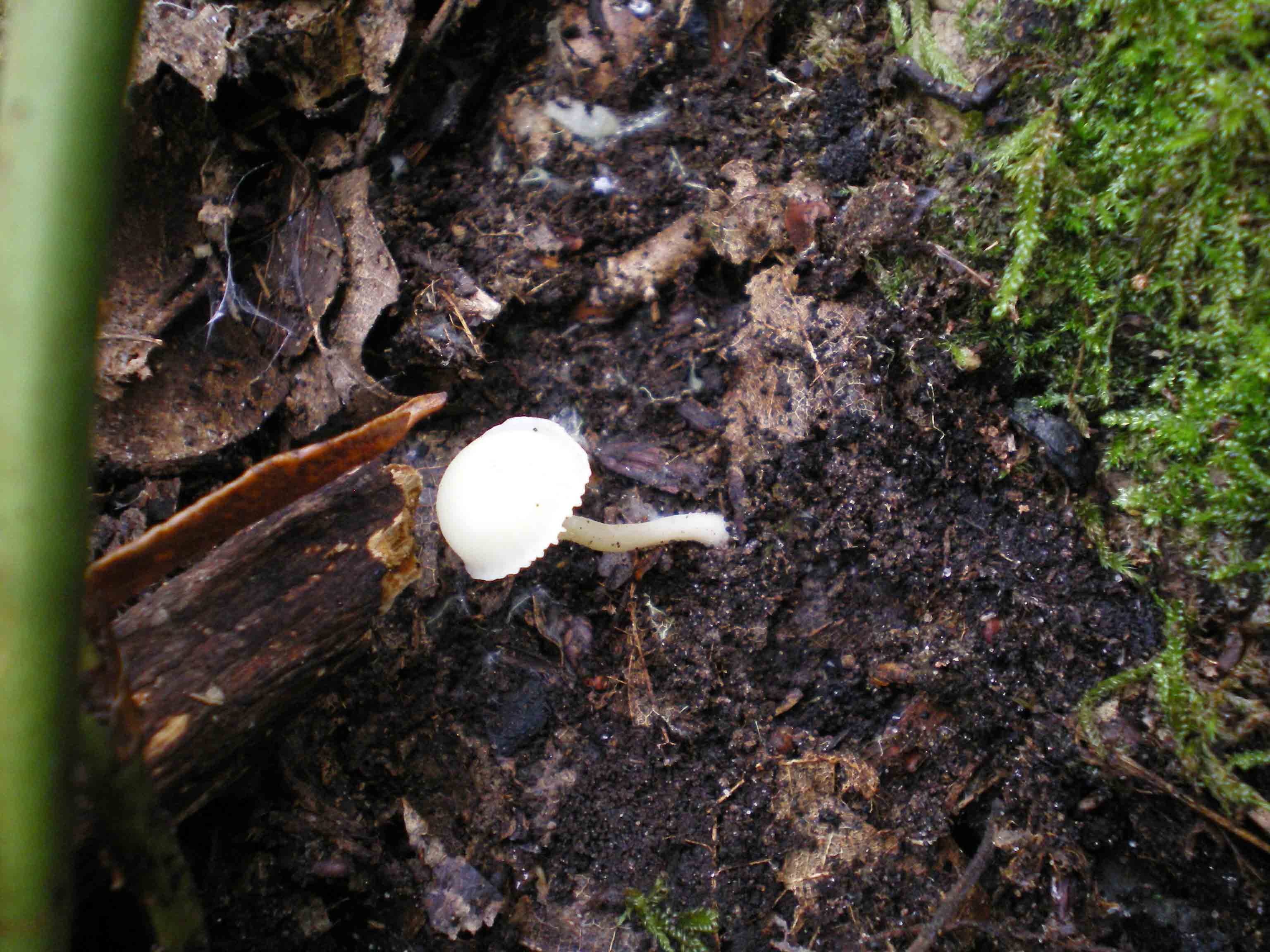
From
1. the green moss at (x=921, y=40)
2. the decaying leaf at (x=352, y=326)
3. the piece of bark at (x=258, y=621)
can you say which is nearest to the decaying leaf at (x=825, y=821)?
the piece of bark at (x=258, y=621)

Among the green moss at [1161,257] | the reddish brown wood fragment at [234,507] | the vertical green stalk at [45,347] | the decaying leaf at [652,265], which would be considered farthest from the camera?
the decaying leaf at [652,265]

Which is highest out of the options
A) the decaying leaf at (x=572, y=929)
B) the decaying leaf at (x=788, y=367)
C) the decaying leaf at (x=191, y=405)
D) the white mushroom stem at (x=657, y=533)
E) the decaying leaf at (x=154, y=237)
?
the decaying leaf at (x=154, y=237)

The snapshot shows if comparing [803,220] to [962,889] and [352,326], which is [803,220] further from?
[962,889]

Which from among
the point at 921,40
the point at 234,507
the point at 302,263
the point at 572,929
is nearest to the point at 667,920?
the point at 572,929

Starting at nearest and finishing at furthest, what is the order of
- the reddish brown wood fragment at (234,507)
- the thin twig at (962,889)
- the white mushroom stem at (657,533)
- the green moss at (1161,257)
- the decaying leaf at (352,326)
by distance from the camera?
the green moss at (1161,257) < the reddish brown wood fragment at (234,507) < the thin twig at (962,889) < the white mushroom stem at (657,533) < the decaying leaf at (352,326)

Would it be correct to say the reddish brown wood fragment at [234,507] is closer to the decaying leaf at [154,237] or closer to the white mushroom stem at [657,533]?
the white mushroom stem at [657,533]

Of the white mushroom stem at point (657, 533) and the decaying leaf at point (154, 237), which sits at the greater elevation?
the decaying leaf at point (154, 237)

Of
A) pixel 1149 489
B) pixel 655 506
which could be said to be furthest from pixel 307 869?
pixel 1149 489

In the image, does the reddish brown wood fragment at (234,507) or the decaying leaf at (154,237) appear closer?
the reddish brown wood fragment at (234,507)
